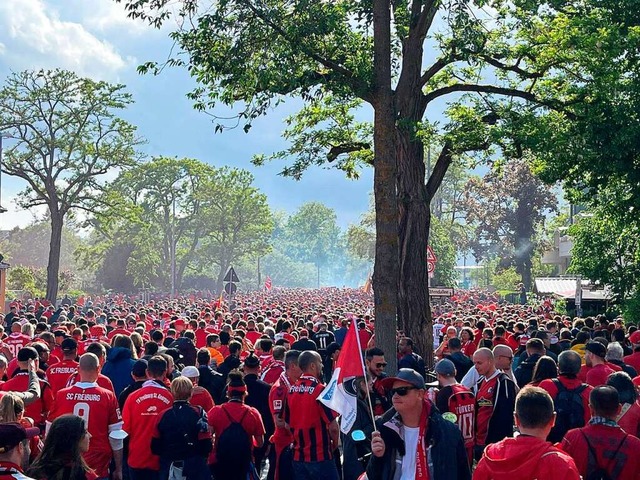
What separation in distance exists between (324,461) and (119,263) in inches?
2873

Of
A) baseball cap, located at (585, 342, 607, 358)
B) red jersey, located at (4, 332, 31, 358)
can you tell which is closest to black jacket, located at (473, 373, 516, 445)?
baseball cap, located at (585, 342, 607, 358)

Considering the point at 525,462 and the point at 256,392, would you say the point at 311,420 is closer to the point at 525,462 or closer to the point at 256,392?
the point at 256,392

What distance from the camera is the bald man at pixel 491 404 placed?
875cm

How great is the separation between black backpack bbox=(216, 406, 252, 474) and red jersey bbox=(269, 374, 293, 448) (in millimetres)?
302

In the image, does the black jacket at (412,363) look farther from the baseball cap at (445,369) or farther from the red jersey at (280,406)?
the red jersey at (280,406)

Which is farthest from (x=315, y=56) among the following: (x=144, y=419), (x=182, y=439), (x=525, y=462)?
(x=525, y=462)

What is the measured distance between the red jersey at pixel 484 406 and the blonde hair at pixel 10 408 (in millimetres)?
4624

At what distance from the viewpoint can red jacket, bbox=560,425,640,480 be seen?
232 inches

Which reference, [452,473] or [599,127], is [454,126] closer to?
[599,127]

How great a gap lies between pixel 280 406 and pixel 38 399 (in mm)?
2430

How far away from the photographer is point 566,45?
56.2 ft

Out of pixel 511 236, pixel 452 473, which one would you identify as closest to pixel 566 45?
pixel 452 473

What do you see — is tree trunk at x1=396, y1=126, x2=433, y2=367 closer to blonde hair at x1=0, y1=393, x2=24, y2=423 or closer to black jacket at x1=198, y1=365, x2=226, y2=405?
black jacket at x1=198, y1=365, x2=226, y2=405

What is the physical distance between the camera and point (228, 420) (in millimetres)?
8352
